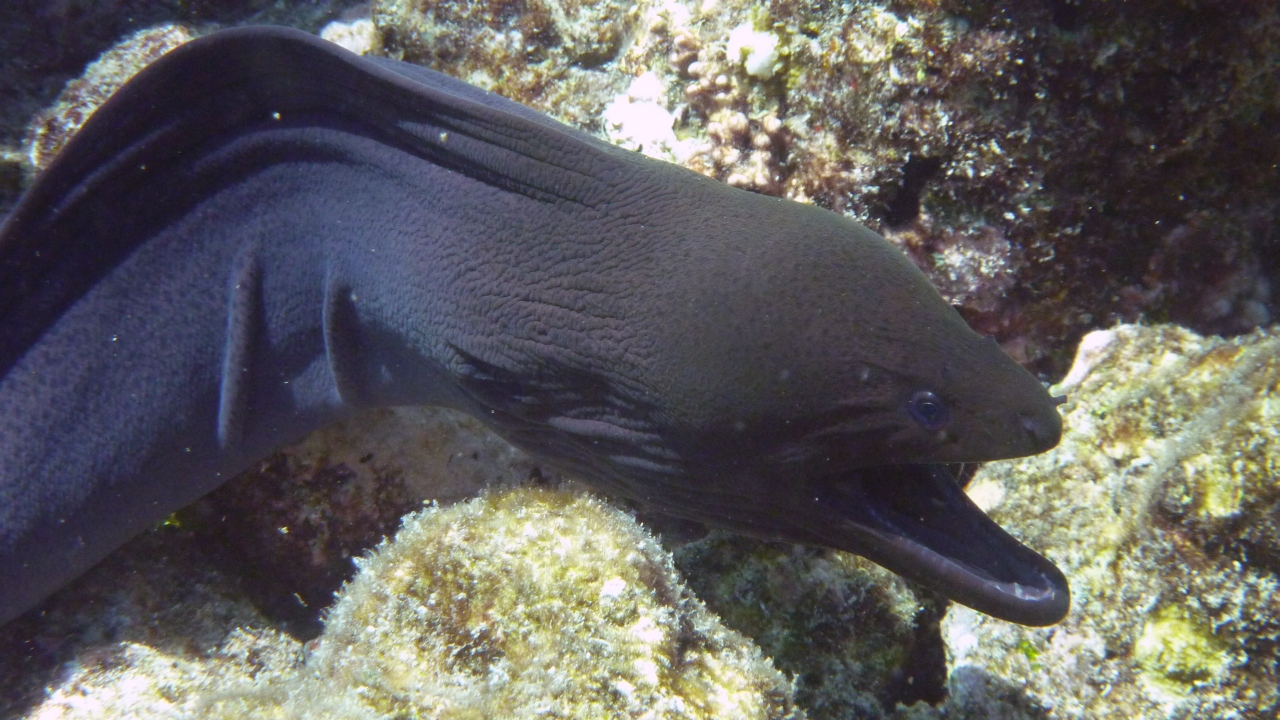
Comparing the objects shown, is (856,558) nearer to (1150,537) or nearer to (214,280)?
(1150,537)

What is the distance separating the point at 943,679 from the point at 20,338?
425cm

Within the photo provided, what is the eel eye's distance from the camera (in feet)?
6.74

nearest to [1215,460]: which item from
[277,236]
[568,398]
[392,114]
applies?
[568,398]

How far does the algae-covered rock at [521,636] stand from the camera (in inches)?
76.9

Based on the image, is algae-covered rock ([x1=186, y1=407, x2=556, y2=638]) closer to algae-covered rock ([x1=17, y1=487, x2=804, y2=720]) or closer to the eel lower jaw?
algae-covered rock ([x1=17, y1=487, x2=804, y2=720])

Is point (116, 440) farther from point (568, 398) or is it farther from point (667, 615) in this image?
point (667, 615)

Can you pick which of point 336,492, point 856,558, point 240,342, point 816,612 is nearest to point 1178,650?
point 856,558

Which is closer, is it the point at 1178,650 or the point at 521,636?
the point at 521,636

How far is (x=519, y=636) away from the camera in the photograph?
212cm

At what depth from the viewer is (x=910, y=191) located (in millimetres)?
2889

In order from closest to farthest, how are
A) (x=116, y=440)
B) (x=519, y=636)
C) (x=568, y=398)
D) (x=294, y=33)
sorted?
(x=519, y=636), (x=568, y=398), (x=294, y=33), (x=116, y=440)

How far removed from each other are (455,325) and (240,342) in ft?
3.42

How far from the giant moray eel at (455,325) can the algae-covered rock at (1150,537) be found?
1.79ft

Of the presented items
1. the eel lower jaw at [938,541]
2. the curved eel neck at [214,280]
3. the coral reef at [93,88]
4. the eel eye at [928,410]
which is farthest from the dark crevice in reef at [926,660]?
the coral reef at [93,88]
